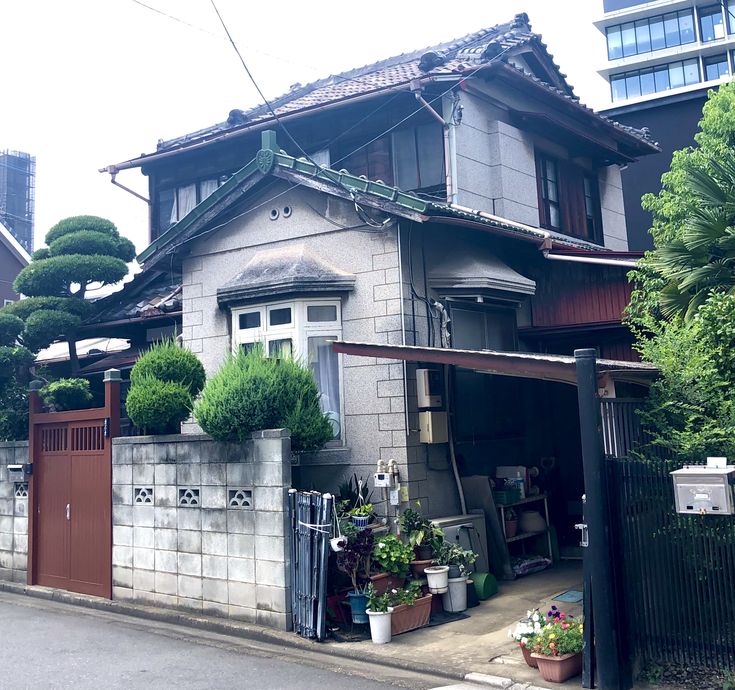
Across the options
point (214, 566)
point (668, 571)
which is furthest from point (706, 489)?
point (214, 566)

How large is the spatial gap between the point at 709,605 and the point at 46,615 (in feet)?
27.8

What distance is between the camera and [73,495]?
470 inches

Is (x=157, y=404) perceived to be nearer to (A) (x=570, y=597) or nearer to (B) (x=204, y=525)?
(B) (x=204, y=525)

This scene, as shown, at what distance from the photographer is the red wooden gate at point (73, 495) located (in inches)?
448

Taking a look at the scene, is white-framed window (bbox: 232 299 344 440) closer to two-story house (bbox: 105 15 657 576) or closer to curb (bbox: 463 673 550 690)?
two-story house (bbox: 105 15 657 576)

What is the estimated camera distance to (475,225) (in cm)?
1073

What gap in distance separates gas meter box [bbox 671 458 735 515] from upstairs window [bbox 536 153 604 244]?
9856 millimetres

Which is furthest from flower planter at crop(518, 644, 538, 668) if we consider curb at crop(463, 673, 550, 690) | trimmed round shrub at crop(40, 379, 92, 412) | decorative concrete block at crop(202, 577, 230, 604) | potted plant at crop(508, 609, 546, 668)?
trimmed round shrub at crop(40, 379, 92, 412)

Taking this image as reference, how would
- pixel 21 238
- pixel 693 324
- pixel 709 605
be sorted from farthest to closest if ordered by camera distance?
pixel 21 238, pixel 693 324, pixel 709 605

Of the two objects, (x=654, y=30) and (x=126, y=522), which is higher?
(x=654, y=30)

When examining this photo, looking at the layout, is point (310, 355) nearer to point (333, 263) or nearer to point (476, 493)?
point (333, 263)

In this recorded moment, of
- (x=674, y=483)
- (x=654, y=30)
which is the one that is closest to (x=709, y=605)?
(x=674, y=483)

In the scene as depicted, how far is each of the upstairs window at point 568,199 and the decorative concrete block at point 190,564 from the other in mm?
9368

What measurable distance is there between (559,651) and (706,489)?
2.02 metres
